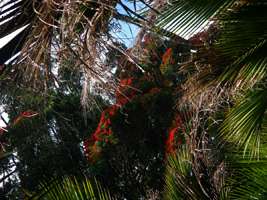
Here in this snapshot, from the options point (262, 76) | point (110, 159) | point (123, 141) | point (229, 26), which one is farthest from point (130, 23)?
point (123, 141)

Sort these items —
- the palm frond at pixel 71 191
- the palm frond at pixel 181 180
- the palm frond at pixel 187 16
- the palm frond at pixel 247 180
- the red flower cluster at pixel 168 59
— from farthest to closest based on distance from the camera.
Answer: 1. the red flower cluster at pixel 168 59
2. the palm frond at pixel 181 180
3. the palm frond at pixel 247 180
4. the palm frond at pixel 71 191
5. the palm frond at pixel 187 16

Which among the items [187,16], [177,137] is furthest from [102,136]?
[187,16]

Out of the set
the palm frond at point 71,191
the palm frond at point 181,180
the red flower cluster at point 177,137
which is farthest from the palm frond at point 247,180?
the red flower cluster at point 177,137

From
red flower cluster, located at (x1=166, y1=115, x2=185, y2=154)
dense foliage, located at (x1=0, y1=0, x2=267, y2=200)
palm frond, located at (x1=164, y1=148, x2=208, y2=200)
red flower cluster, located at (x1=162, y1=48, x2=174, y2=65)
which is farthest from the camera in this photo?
red flower cluster, located at (x1=162, y1=48, x2=174, y2=65)

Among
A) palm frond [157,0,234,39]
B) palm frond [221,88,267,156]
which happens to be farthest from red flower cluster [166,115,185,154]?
palm frond [157,0,234,39]

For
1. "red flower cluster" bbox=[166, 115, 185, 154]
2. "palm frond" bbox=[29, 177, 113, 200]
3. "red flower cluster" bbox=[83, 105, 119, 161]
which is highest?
"red flower cluster" bbox=[83, 105, 119, 161]

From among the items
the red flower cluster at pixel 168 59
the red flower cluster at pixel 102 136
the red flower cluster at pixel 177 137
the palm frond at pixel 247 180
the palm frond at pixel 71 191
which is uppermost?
the red flower cluster at pixel 168 59

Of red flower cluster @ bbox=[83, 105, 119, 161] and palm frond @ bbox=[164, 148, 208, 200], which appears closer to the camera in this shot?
palm frond @ bbox=[164, 148, 208, 200]

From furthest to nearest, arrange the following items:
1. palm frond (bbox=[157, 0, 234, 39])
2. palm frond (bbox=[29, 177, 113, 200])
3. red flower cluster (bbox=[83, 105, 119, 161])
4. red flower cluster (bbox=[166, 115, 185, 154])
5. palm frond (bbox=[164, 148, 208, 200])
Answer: red flower cluster (bbox=[83, 105, 119, 161]), red flower cluster (bbox=[166, 115, 185, 154]), palm frond (bbox=[164, 148, 208, 200]), palm frond (bbox=[29, 177, 113, 200]), palm frond (bbox=[157, 0, 234, 39])

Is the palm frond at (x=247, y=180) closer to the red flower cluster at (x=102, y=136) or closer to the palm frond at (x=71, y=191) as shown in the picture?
the palm frond at (x=71, y=191)

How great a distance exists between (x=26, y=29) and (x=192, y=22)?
69 centimetres

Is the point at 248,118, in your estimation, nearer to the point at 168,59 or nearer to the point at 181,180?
the point at 181,180

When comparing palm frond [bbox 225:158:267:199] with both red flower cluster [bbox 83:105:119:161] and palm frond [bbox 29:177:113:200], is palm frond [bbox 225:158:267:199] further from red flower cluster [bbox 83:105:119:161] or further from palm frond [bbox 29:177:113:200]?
red flower cluster [bbox 83:105:119:161]

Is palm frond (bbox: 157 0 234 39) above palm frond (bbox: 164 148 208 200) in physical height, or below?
above
